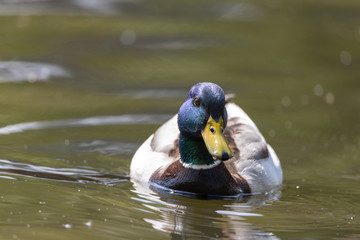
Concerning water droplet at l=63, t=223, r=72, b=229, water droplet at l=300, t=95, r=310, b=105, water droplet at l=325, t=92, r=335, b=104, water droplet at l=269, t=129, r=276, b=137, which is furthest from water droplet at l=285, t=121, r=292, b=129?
water droplet at l=63, t=223, r=72, b=229

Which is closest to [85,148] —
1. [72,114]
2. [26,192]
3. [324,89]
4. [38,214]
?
[72,114]

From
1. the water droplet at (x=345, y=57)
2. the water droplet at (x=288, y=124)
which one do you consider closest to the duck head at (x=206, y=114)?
the water droplet at (x=288, y=124)

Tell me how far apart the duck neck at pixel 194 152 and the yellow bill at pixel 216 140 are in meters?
0.31

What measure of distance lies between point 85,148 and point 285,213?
8.80 feet

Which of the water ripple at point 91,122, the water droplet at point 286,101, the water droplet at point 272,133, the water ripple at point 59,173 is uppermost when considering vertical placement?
the water droplet at point 286,101

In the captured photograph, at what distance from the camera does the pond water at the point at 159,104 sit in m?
6.37

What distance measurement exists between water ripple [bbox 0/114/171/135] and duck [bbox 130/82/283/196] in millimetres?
1410

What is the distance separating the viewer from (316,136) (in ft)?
31.0

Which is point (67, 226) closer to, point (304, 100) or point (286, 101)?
point (286, 101)

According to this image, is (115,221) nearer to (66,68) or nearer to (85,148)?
(85,148)

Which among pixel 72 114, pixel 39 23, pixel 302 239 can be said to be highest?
pixel 39 23

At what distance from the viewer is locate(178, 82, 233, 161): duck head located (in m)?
6.85

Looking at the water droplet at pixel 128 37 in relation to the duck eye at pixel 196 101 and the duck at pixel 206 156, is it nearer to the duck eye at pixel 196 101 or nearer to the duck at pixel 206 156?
the duck at pixel 206 156

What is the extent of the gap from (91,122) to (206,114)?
2804 mm
